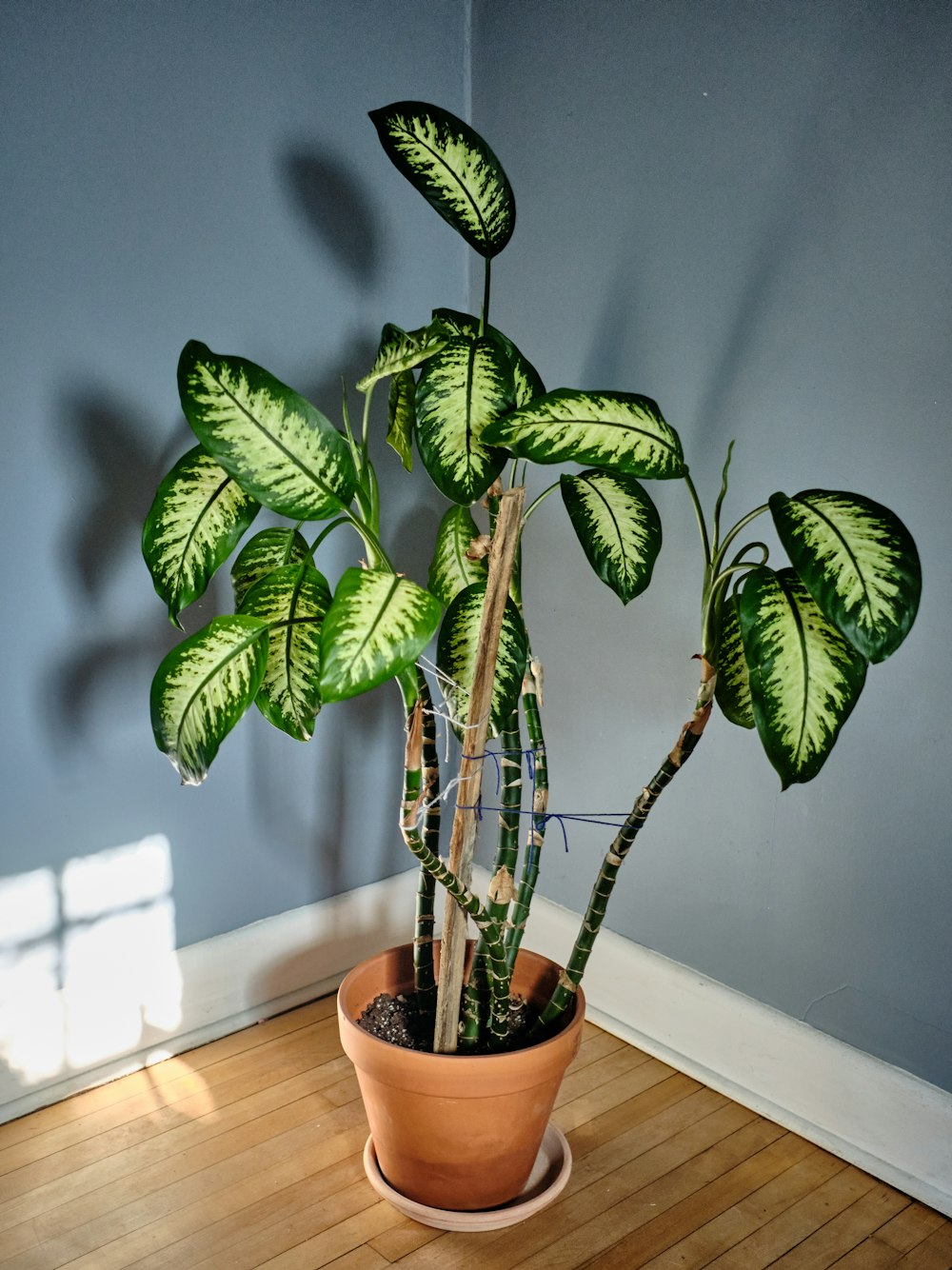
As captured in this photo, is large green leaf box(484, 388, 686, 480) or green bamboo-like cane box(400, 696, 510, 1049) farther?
green bamboo-like cane box(400, 696, 510, 1049)

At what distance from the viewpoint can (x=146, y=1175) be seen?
1.62 meters

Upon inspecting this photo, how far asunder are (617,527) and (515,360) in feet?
0.86

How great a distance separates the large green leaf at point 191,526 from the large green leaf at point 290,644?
75mm

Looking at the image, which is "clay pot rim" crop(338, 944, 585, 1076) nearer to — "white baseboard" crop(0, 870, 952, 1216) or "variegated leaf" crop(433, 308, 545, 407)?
"white baseboard" crop(0, 870, 952, 1216)

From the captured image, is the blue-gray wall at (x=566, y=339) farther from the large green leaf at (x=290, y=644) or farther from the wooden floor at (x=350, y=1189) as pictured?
the large green leaf at (x=290, y=644)

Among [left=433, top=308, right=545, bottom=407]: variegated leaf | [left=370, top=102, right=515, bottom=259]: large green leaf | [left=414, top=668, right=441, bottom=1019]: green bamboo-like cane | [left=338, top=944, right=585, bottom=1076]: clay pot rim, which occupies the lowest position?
[left=338, top=944, right=585, bottom=1076]: clay pot rim

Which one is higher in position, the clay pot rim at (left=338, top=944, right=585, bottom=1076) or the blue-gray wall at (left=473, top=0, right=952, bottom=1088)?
the blue-gray wall at (left=473, top=0, right=952, bottom=1088)

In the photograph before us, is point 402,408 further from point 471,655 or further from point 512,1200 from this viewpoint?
point 512,1200

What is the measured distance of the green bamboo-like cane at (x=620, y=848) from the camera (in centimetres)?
142

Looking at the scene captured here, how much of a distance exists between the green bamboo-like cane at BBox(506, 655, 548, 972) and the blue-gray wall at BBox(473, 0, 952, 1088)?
35 centimetres

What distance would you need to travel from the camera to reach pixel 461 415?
1.30 m

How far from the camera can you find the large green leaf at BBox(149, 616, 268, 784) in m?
1.29

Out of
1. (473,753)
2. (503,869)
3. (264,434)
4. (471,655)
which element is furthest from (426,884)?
(264,434)

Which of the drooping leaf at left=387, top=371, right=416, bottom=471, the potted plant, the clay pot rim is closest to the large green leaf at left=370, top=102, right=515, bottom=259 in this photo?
the potted plant
